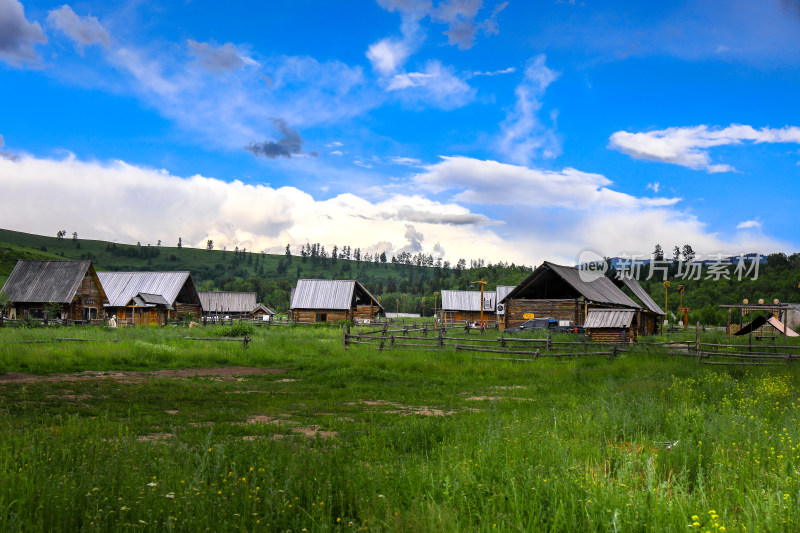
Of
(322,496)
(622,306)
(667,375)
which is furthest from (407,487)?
(622,306)

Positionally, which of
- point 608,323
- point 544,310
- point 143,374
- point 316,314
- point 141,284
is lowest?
point 143,374

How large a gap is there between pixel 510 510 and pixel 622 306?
38.8 m

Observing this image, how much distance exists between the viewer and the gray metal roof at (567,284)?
122 ft

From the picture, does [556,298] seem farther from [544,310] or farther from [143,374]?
[143,374]

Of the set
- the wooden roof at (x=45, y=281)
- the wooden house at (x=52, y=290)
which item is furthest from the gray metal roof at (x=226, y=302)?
the wooden roof at (x=45, y=281)

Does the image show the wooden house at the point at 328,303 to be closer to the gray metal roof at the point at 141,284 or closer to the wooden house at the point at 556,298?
the gray metal roof at the point at 141,284

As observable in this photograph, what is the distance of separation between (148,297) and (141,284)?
14.3 feet

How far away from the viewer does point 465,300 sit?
77312 millimetres

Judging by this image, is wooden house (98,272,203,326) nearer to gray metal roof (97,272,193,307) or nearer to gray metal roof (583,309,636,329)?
gray metal roof (97,272,193,307)

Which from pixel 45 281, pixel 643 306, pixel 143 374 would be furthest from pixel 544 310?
pixel 45 281

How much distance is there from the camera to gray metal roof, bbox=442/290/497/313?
249ft

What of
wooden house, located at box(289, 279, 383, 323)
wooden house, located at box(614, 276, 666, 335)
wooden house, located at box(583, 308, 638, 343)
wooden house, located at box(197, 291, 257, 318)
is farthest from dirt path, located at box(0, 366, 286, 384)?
wooden house, located at box(197, 291, 257, 318)

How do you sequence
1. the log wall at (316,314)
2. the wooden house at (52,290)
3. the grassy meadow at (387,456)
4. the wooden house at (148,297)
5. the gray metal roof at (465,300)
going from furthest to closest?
the gray metal roof at (465,300)
the log wall at (316,314)
the wooden house at (148,297)
the wooden house at (52,290)
the grassy meadow at (387,456)

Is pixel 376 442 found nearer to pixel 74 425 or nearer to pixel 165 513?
pixel 165 513
